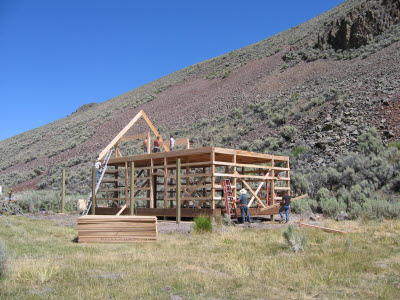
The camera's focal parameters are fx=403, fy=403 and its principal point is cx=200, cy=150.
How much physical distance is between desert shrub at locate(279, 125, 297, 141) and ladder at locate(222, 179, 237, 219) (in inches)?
436

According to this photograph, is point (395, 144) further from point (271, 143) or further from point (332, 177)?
point (271, 143)

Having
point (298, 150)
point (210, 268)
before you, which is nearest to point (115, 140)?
point (298, 150)

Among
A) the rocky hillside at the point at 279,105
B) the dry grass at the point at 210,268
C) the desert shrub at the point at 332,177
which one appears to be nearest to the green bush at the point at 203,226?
the dry grass at the point at 210,268

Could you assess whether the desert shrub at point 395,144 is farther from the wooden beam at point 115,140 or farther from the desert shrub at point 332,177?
the wooden beam at point 115,140

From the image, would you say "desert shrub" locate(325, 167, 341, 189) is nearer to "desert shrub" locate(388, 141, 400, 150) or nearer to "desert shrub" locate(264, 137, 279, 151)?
"desert shrub" locate(388, 141, 400, 150)

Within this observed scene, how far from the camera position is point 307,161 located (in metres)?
22.0

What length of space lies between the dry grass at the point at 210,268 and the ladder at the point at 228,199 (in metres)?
3.30

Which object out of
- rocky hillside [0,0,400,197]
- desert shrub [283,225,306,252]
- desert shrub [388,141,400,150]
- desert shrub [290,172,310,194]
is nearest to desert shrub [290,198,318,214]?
desert shrub [290,172,310,194]

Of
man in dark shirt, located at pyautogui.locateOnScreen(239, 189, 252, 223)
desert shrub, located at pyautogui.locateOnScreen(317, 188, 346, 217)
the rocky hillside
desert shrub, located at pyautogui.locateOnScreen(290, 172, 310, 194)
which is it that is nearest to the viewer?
man in dark shirt, located at pyautogui.locateOnScreen(239, 189, 252, 223)

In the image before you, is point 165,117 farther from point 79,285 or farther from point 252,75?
point 79,285

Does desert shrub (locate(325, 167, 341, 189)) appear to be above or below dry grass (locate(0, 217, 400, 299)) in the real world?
above

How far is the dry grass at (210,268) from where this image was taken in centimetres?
568

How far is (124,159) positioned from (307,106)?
1554 cm

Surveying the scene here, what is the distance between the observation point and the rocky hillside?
23.9 metres
